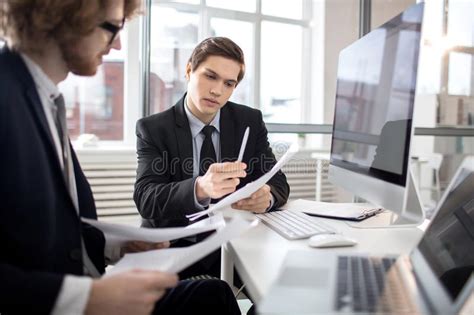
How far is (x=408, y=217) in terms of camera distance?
955mm

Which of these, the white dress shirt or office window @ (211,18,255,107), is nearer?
the white dress shirt

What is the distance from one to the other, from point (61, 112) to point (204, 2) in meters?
2.65

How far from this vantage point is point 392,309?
0.53 m

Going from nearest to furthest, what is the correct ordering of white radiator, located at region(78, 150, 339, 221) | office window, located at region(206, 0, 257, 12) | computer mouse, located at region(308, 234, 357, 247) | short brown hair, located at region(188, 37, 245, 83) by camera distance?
computer mouse, located at region(308, 234, 357, 247), short brown hair, located at region(188, 37, 245, 83), white radiator, located at region(78, 150, 339, 221), office window, located at region(206, 0, 257, 12)

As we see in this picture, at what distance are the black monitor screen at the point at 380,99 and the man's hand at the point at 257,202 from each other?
0.27 meters

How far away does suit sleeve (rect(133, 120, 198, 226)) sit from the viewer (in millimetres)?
1215

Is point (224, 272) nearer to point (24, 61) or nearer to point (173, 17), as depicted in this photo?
point (24, 61)

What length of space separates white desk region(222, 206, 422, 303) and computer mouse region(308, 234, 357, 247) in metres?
0.01

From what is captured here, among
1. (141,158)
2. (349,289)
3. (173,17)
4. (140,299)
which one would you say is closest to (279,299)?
(349,289)

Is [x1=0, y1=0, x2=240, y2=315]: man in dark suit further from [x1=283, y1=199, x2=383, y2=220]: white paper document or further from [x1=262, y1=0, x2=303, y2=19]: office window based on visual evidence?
[x1=262, y1=0, x2=303, y2=19]: office window

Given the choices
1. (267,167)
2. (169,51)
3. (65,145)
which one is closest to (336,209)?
(267,167)

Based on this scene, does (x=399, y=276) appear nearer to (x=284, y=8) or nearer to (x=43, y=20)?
(x=43, y=20)

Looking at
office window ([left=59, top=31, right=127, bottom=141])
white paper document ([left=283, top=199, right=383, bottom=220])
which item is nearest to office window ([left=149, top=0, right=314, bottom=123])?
office window ([left=59, top=31, right=127, bottom=141])

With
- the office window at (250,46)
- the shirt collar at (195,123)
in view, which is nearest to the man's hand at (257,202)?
the shirt collar at (195,123)
